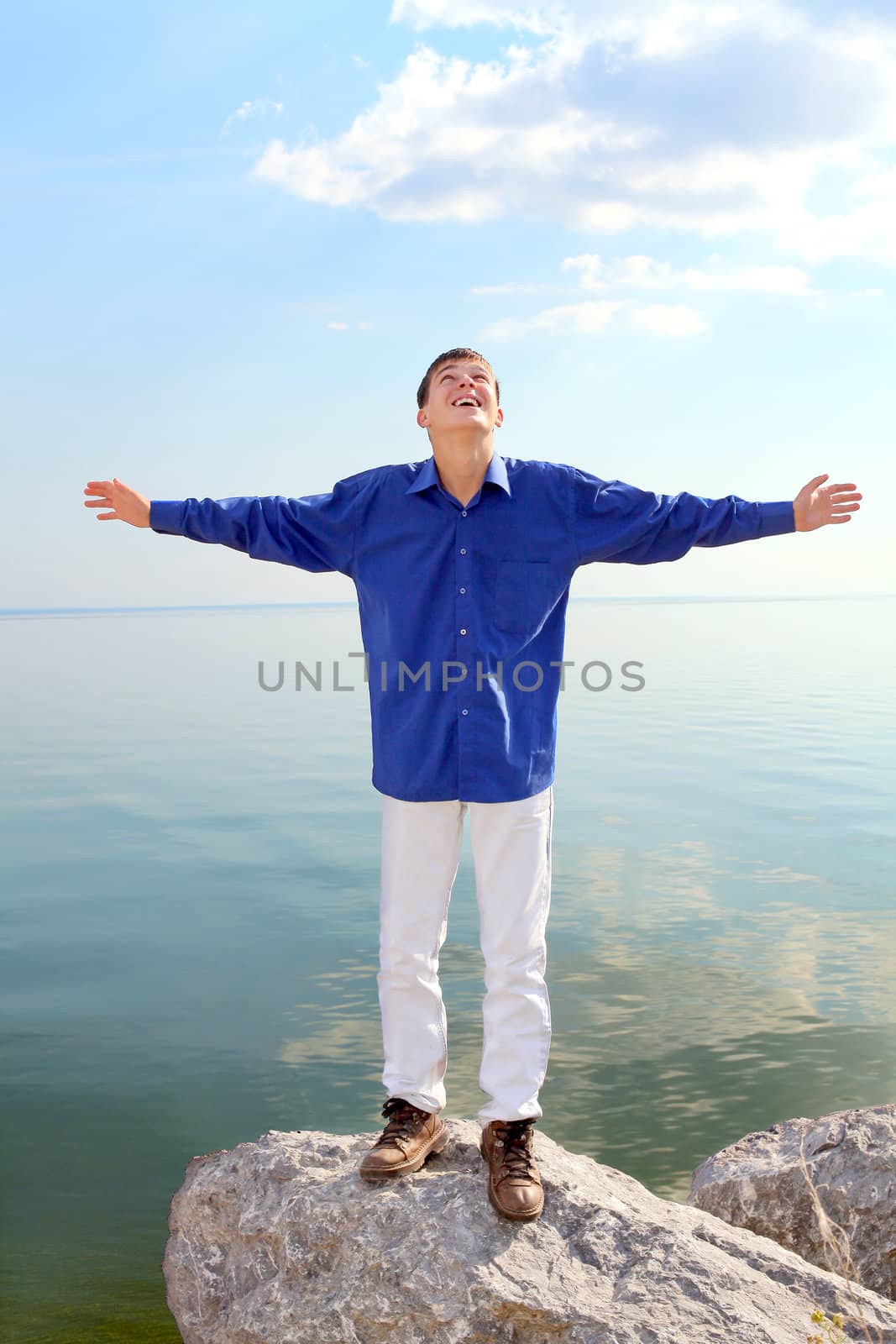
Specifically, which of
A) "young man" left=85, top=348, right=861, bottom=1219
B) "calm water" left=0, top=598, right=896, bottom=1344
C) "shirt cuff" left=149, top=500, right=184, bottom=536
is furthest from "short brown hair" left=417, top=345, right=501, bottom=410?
"calm water" left=0, top=598, right=896, bottom=1344

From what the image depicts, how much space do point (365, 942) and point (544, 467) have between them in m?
5.67

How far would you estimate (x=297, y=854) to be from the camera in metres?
11.6

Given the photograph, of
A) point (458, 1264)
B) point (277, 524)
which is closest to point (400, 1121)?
point (458, 1264)

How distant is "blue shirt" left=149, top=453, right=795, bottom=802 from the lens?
368 centimetres

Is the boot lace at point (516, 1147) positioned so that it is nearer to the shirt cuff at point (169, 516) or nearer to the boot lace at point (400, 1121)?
the boot lace at point (400, 1121)

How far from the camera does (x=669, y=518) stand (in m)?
3.94

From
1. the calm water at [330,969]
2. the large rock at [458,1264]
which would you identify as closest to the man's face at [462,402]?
the large rock at [458,1264]

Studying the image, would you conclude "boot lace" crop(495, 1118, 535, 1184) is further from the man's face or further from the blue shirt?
the man's face

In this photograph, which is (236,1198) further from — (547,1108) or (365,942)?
(365,942)

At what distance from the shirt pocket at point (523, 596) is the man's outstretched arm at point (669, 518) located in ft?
0.61

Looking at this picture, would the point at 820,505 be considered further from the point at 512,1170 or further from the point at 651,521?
the point at 512,1170

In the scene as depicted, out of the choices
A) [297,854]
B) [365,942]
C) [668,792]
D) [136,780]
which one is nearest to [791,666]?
[668,792]

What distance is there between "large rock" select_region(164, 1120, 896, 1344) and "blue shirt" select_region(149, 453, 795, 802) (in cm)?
124

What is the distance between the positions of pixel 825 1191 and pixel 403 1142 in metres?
1.55
